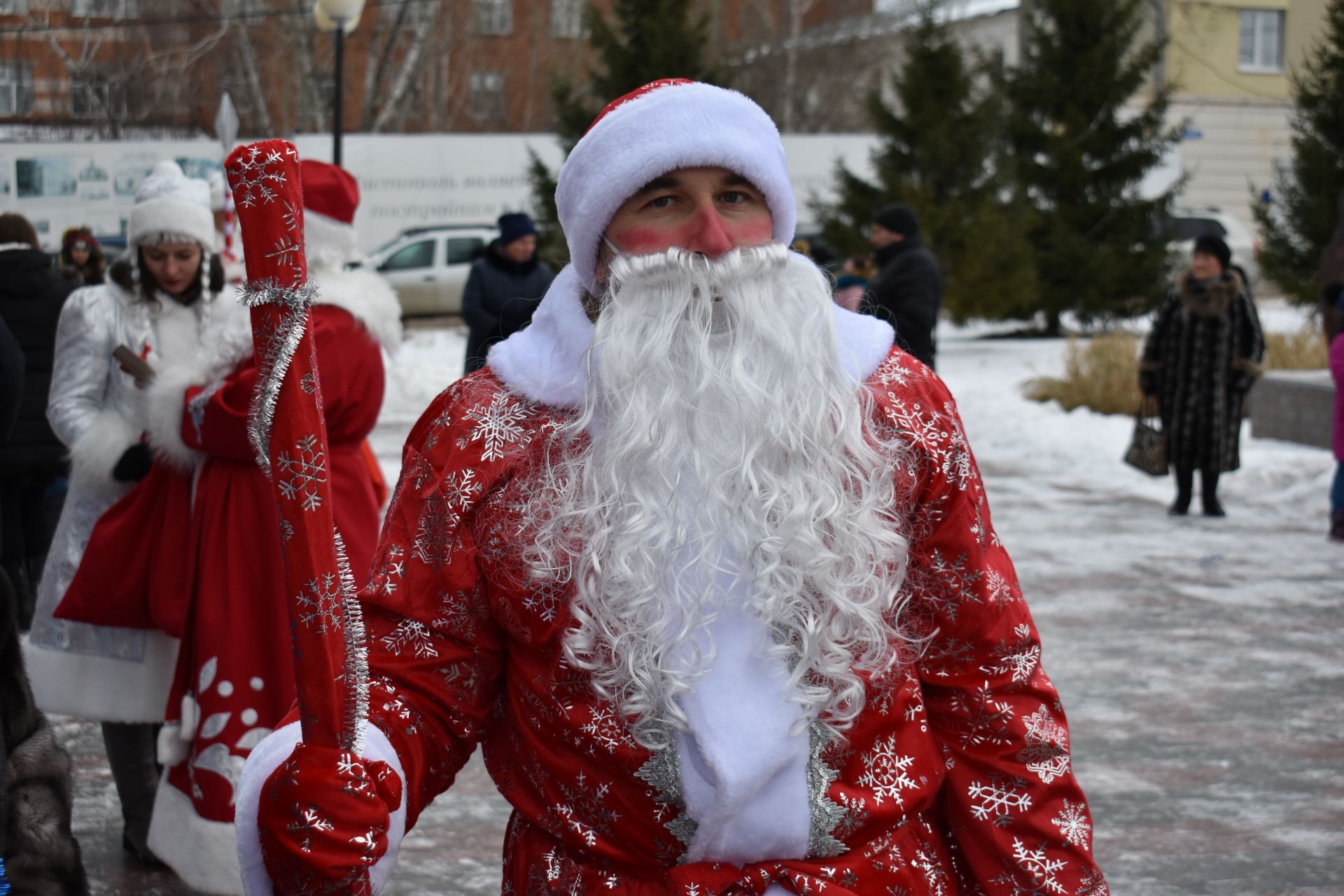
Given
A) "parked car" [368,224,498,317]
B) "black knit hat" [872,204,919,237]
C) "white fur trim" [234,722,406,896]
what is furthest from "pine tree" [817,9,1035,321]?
"white fur trim" [234,722,406,896]

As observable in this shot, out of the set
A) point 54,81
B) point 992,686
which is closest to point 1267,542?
point 992,686

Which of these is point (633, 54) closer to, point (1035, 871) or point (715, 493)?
point (715, 493)

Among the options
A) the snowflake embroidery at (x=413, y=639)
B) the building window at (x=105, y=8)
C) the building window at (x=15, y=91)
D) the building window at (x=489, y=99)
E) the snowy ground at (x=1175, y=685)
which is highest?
the building window at (x=105, y=8)

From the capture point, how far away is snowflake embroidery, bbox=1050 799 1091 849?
2002 mm

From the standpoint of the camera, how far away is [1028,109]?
69.5 ft

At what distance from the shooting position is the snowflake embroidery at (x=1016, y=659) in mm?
2020

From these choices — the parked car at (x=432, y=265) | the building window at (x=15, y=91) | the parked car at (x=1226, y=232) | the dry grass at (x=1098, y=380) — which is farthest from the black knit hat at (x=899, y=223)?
the building window at (x=15, y=91)

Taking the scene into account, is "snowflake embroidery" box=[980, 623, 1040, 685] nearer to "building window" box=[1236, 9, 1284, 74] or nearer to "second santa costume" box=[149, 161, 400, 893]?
"second santa costume" box=[149, 161, 400, 893]

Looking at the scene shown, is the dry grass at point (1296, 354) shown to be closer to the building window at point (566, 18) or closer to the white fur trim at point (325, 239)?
the white fur trim at point (325, 239)

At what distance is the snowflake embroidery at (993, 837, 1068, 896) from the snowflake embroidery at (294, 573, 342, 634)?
96cm

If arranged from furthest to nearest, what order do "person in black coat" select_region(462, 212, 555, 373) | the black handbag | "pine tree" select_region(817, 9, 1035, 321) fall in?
1. "pine tree" select_region(817, 9, 1035, 321)
2. the black handbag
3. "person in black coat" select_region(462, 212, 555, 373)

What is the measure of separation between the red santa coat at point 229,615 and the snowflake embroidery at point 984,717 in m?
2.33

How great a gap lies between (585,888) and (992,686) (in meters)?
0.59

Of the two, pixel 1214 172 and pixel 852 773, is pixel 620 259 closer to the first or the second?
pixel 852 773
